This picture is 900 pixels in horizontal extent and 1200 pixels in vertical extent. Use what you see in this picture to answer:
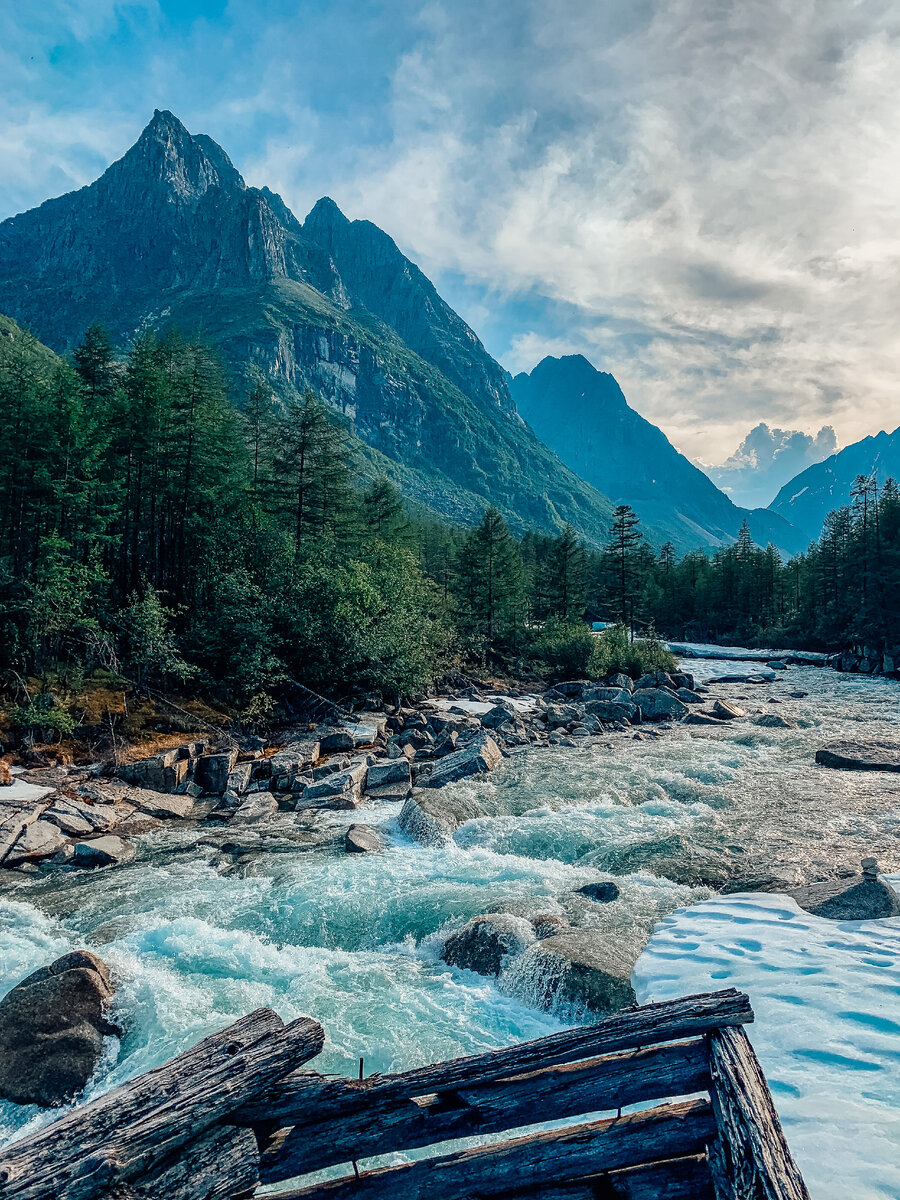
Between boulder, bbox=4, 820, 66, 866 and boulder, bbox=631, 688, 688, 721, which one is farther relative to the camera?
boulder, bbox=631, 688, 688, 721

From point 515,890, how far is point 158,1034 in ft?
18.4

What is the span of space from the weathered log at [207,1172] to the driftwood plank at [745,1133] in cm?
249

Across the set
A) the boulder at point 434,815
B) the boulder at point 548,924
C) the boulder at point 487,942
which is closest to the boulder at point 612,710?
the boulder at point 434,815

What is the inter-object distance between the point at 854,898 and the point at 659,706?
18.3 meters

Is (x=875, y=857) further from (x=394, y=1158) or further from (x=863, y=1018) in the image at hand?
(x=394, y=1158)

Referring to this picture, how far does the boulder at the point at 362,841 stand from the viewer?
1224cm

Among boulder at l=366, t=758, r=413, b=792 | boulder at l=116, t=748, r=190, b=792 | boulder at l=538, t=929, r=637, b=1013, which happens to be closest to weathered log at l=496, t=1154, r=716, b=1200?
boulder at l=538, t=929, r=637, b=1013

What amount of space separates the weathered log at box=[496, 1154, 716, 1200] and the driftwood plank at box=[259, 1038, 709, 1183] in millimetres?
333

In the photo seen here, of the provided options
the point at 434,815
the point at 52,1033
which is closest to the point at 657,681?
the point at 434,815

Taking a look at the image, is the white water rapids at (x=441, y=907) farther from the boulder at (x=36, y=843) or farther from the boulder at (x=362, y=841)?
the boulder at (x=36, y=843)

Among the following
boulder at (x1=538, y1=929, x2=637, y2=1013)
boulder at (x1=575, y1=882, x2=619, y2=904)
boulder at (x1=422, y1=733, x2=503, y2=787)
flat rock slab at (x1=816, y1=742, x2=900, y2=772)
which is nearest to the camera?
boulder at (x1=538, y1=929, x2=637, y2=1013)

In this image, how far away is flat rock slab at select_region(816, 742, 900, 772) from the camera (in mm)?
17188

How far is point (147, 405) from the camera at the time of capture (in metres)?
26.2

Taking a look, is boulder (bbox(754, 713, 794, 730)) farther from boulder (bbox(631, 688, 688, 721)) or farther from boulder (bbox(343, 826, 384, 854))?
boulder (bbox(343, 826, 384, 854))
